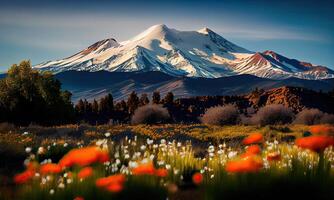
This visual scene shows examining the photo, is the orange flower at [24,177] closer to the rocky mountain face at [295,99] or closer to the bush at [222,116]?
the bush at [222,116]

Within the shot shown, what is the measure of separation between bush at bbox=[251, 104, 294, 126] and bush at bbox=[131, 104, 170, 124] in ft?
24.7

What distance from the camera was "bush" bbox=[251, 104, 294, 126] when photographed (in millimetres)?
37969

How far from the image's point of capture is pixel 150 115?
38500 millimetres

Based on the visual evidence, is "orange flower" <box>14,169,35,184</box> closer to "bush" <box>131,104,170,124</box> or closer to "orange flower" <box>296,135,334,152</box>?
"orange flower" <box>296,135,334,152</box>

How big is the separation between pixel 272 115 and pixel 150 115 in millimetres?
10379

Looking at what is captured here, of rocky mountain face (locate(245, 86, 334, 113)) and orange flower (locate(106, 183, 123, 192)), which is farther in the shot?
rocky mountain face (locate(245, 86, 334, 113))

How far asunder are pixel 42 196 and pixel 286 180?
8.79ft

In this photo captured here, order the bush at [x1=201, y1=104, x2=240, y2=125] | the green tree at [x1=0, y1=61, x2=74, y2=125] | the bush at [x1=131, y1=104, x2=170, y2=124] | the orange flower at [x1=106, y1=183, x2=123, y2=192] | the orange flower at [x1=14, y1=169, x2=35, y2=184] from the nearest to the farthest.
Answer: the orange flower at [x1=106, y1=183, x2=123, y2=192] → the orange flower at [x1=14, y1=169, x2=35, y2=184] → the green tree at [x1=0, y1=61, x2=74, y2=125] → the bush at [x1=201, y1=104, x2=240, y2=125] → the bush at [x1=131, y1=104, x2=170, y2=124]

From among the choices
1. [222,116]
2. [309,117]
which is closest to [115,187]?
[222,116]

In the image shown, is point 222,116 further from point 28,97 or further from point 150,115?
point 28,97

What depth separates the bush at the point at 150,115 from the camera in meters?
37.8

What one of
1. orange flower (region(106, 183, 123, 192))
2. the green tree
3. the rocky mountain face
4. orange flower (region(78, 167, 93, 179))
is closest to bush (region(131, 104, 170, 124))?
the green tree

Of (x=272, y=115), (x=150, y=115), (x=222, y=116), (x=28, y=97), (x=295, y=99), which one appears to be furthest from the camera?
(x=295, y=99)

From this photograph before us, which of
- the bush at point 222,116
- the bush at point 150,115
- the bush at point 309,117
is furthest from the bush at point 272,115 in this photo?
the bush at point 150,115
